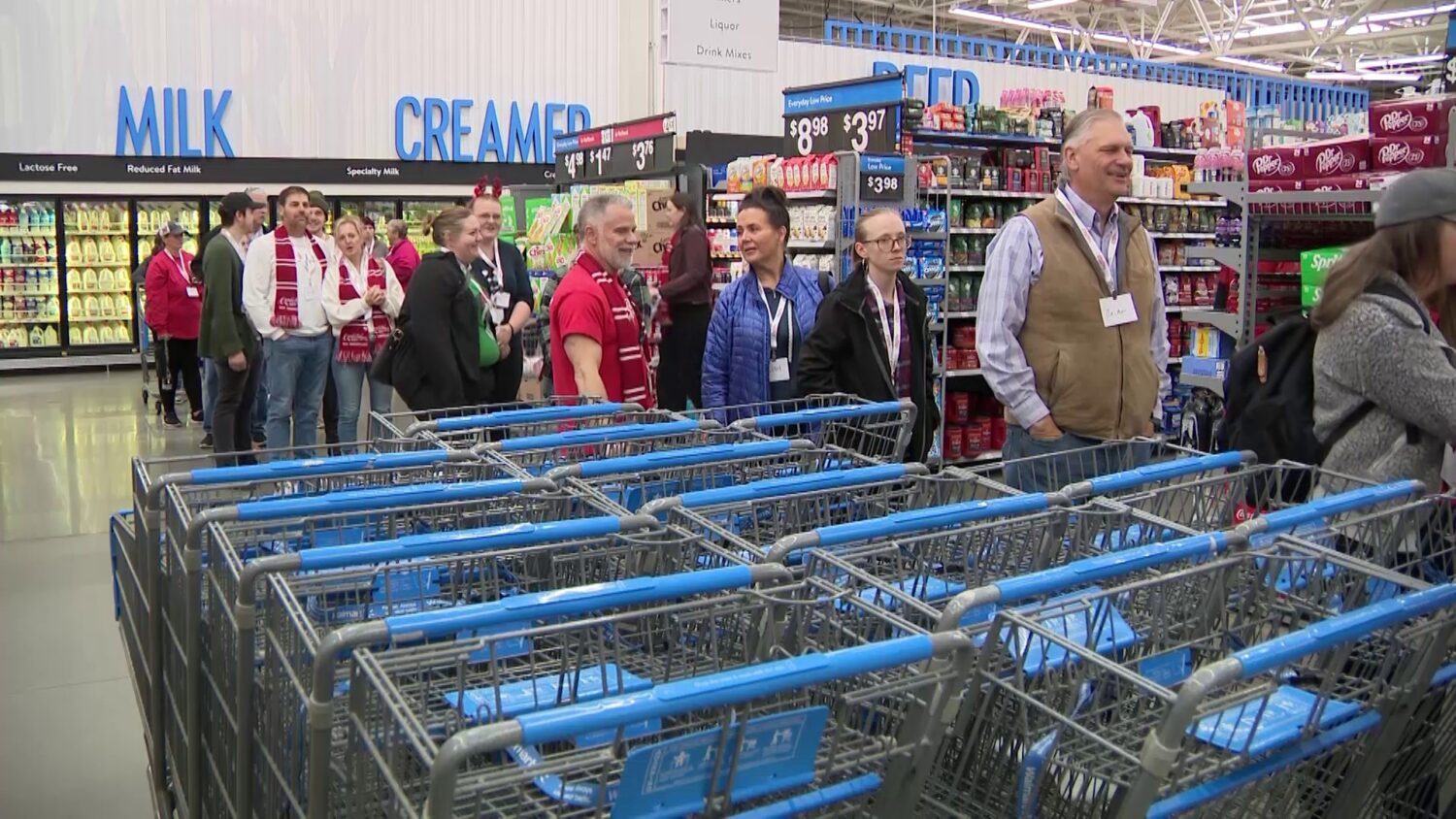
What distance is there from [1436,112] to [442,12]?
1202 cm

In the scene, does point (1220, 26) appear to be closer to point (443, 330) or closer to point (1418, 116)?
point (1418, 116)

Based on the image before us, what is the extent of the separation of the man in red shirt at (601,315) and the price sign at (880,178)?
9.66 feet

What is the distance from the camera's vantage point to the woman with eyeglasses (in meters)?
4.07

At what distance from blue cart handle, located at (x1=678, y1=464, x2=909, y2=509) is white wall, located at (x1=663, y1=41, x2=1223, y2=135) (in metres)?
12.8

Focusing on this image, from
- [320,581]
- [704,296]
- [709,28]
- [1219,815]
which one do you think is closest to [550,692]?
[320,581]

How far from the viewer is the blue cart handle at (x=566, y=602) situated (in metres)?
1.48

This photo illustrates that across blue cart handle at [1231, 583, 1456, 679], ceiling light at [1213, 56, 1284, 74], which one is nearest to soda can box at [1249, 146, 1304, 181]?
blue cart handle at [1231, 583, 1456, 679]

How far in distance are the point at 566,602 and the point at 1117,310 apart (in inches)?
90.8

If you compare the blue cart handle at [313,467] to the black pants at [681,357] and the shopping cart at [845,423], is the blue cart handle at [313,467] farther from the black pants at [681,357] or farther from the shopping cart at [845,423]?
the black pants at [681,357]

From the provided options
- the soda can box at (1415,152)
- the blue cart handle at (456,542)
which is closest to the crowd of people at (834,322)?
the soda can box at (1415,152)

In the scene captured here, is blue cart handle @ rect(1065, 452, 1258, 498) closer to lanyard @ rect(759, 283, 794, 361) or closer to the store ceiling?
lanyard @ rect(759, 283, 794, 361)

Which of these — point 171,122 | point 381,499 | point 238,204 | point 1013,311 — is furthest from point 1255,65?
point 381,499

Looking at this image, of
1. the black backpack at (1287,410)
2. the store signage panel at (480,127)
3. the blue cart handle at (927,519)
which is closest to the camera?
the blue cart handle at (927,519)

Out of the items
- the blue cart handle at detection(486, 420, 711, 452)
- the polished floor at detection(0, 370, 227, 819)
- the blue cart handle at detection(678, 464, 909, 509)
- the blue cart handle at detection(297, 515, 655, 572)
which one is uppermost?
the blue cart handle at detection(486, 420, 711, 452)
